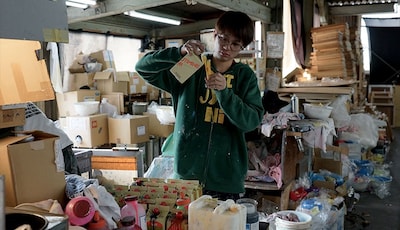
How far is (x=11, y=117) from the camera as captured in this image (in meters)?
1.33

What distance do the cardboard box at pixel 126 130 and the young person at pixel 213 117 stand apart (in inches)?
111

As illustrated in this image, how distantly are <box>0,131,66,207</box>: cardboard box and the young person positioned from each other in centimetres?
62

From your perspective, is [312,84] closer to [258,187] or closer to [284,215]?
[258,187]

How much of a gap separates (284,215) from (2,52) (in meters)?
2.03

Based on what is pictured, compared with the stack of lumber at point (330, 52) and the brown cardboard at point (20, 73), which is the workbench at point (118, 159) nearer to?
the brown cardboard at point (20, 73)

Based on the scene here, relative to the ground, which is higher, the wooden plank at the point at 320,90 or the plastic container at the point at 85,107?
the wooden plank at the point at 320,90

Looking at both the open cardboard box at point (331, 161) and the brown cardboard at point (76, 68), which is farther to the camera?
the brown cardboard at point (76, 68)

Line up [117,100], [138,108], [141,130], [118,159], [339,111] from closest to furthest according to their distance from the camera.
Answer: [118,159] < [339,111] < [141,130] < [117,100] < [138,108]

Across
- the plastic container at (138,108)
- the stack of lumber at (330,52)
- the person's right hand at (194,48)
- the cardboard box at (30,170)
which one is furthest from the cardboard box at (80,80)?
the cardboard box at (30,170)

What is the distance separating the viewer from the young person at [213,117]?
1707 mm

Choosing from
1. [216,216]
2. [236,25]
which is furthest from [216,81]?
[216,216]

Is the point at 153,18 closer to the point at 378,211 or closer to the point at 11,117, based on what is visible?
the point at 378,211

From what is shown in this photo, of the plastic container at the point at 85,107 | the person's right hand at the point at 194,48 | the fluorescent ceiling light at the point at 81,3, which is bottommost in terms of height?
the plastic container at the point at 85,107

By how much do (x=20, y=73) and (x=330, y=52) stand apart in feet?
16.7
